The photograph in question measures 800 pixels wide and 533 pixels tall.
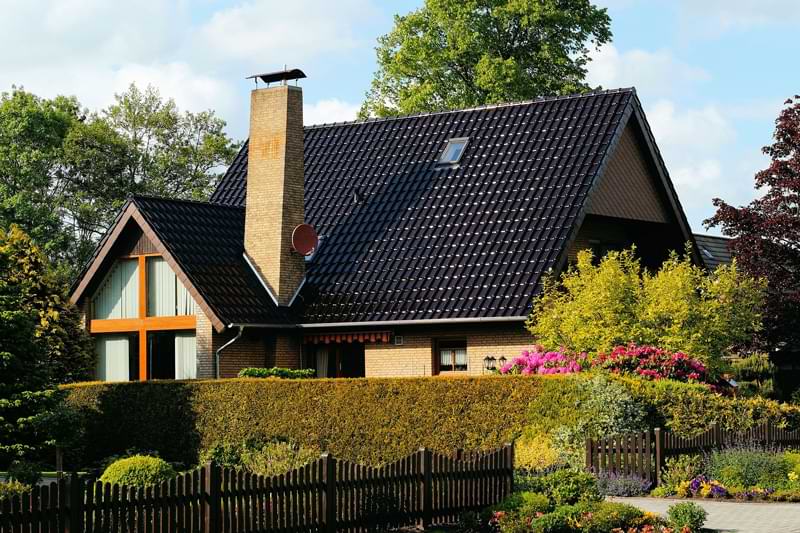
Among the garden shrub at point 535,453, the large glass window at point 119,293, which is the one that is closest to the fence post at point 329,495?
the garden shrub at point 535,453

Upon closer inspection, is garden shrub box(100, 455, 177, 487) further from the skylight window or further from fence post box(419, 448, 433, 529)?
the skylight window

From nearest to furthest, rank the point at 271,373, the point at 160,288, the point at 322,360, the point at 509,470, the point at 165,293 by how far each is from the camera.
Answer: the point at 509,470 < the point at 271,373 < the point at 165,293 < the point at 160,288 < the point at 322,360

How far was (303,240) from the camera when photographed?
3647 cm

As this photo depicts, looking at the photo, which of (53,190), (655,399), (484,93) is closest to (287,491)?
(655,399)

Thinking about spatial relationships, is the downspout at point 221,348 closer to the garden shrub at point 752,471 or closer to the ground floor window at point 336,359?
the ground floor window at point 336,359

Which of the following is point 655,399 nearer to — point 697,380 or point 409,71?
point 697,380

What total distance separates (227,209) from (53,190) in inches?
1065

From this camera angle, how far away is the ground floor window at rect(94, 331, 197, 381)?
35.2m

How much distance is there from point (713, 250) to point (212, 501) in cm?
3857

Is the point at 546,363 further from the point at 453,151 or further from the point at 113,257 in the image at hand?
the point at 113,257

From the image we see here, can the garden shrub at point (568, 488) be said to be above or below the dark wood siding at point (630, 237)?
below

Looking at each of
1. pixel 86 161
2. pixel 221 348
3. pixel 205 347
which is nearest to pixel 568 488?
pixel 221 348

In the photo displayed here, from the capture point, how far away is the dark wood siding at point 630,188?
35625 millimetres

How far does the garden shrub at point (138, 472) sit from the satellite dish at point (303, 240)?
14.6 m
